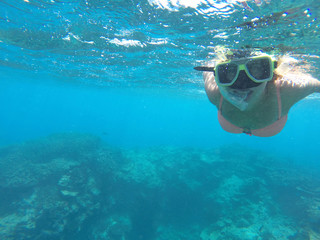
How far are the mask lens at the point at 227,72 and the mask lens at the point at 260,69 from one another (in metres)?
0.15

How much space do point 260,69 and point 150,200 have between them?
45.2 feet

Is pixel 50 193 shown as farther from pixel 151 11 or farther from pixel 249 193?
pixel 249 193

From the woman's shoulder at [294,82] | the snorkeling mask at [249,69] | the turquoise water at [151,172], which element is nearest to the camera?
the snorkeling mask at [249,69]

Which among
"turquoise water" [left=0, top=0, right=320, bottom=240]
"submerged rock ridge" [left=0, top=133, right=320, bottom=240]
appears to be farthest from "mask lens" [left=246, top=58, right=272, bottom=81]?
"submerged rock ridge" [left=0, top=133, right=320, bottom=240]

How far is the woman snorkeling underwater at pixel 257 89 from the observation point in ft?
6.18

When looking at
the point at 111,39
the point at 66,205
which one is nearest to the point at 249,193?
the point at 66,205

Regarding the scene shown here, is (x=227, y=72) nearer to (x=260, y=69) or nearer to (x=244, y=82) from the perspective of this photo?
(x=244, y=82)

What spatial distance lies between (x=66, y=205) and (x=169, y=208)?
7294 mm

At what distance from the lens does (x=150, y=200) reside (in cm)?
1355

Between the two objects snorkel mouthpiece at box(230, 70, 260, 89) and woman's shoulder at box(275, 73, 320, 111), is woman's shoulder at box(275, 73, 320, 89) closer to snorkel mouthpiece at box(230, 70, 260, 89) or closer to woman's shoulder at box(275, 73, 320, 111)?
woman's shoulder at box(275, 73, 320, 111)

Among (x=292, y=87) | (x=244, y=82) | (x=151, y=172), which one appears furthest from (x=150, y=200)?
(x=244, y=82)

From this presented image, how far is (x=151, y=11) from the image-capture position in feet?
26.7

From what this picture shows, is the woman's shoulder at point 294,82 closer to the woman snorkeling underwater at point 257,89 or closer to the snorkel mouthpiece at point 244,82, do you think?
the woman snorkeling underwater at point 257,89

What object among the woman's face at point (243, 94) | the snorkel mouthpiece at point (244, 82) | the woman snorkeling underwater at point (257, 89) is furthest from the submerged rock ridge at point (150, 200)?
the snorkel mouthpiece at point (244, 82)
